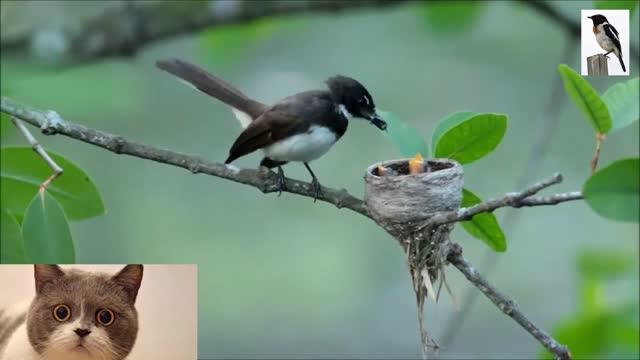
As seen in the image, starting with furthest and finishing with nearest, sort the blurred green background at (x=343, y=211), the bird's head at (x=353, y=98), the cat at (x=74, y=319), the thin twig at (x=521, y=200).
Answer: the blurred green background at (x=343, y=211)
the bird's head at (x=353, y=98)
the cat at (x=74, y=319)
the thin twig at (x=521, y=200)

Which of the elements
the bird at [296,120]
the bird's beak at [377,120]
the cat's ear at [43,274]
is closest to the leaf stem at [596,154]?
the bird's beak at [377,120]

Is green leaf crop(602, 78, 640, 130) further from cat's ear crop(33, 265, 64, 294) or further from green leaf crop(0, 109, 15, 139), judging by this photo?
green leaf crop(0, 109, 15, 139)

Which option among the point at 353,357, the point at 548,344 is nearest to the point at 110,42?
the point at 548,344

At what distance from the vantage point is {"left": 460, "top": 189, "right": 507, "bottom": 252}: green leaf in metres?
1.59

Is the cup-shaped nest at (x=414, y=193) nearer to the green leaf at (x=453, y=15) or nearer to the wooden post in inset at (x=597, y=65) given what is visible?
the wooden post in inset at (x=597, y=65)

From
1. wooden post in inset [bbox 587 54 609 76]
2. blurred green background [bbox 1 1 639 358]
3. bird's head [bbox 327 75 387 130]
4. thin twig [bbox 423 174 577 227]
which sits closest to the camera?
thin twig [bbox 423 174 577 227]

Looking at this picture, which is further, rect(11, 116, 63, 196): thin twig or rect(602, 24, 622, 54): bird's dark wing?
rect(602, 24, 622, 54): bird's dark wing

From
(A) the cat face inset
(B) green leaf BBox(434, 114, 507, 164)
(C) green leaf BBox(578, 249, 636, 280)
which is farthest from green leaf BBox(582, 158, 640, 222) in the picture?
(C) green leaf BBox(578, 249, 636, 280)

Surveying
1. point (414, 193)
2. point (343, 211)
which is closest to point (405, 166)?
point (414, 193)

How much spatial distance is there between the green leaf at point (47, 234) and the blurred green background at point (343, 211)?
2821mm

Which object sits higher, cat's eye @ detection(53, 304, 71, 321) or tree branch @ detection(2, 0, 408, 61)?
tree branch @ detection(2, 0, 408, 61)

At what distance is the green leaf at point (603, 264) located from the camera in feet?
8.64

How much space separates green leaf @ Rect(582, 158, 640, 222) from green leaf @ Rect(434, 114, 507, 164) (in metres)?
0.23

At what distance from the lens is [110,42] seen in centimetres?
263
